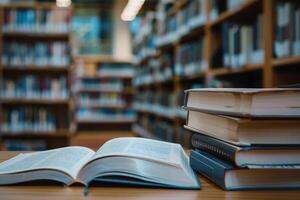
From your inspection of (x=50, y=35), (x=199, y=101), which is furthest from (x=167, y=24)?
(x=199, y=101)

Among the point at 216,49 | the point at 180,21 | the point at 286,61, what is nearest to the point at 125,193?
the point at 286,61

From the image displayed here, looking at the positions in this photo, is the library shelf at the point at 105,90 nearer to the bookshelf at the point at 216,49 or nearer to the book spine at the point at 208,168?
the bookshelf at the point at 216,49

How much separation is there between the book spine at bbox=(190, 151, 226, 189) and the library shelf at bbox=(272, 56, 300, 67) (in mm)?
1031

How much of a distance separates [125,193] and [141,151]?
0.12 m

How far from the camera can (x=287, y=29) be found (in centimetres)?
182

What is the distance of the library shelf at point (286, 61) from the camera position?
1.70 m

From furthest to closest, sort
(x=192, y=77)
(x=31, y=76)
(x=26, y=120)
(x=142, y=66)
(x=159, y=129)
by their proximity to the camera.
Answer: (x=142, y=66) → (x=159, y=129) → (x=31, y=76) → (x=26, y=120) → (x=192, y=77)

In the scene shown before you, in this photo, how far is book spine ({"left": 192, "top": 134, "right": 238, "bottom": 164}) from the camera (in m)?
0.66

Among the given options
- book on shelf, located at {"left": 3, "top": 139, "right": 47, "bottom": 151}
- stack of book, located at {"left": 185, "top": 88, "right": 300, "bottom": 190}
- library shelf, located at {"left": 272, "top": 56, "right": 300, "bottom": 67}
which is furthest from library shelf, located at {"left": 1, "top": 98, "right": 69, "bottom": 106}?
stack of book, located at {"left": 185, "top": 88, "right": 300, "bottom": 190}

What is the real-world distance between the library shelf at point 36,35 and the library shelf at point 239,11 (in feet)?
7.96

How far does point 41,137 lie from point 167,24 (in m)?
1.95

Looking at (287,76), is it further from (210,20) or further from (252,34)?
(210,20)

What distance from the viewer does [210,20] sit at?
3.07m

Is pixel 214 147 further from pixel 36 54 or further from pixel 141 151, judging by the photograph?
pixel 36 54
